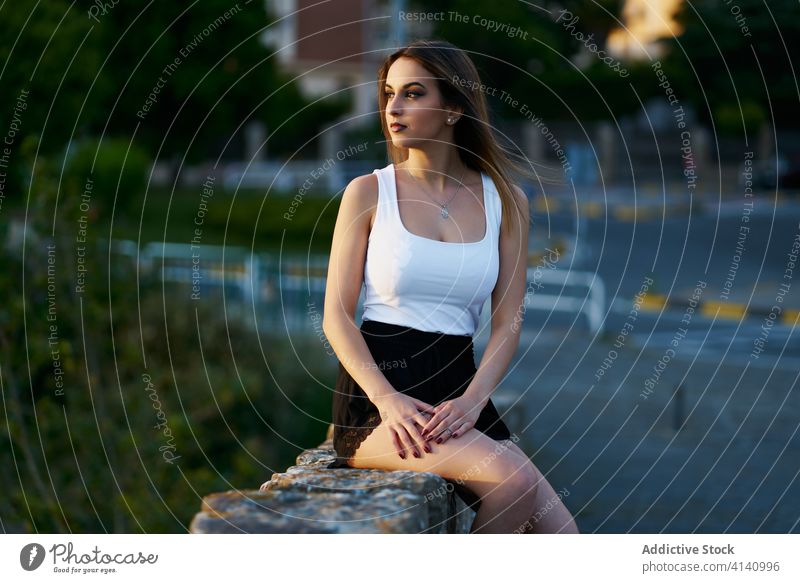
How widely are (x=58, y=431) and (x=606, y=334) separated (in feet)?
30.4

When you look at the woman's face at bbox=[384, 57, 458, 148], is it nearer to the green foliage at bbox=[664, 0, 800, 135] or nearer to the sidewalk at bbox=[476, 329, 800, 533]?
the sidewalk at bbox=[476, 329, 800, 533]

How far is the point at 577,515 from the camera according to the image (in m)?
6.98

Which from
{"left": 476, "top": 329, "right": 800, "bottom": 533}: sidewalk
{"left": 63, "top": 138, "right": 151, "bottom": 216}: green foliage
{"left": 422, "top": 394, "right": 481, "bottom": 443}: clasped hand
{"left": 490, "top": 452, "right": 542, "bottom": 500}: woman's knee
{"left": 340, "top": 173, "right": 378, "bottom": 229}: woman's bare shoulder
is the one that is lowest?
{"left": 476, "top": 329, "right": 800, "bottom": 533}: sidewalk

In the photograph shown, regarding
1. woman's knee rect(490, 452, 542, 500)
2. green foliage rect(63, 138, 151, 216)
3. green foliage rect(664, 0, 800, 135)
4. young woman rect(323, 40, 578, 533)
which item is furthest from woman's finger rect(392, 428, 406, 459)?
green foliage rect(664, 0, 800, 135)

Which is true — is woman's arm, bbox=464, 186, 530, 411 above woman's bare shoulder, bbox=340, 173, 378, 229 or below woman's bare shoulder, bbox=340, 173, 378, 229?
below

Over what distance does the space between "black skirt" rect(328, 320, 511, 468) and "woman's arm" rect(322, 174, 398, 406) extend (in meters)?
0.07

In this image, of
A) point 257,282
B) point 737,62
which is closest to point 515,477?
point 257,282

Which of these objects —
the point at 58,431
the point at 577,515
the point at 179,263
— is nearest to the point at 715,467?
the point at 577,515

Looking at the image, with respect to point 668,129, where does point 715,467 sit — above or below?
below

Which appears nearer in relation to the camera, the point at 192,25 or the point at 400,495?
the point at 400,495

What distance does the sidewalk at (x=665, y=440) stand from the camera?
674cm

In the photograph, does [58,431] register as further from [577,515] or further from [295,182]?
[295,182]

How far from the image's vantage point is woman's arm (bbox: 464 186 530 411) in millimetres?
3291

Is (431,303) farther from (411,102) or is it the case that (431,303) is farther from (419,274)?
(411,102)
